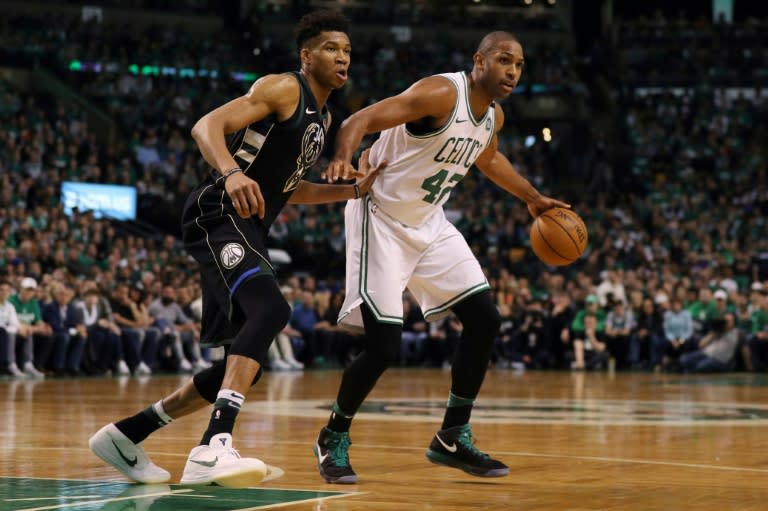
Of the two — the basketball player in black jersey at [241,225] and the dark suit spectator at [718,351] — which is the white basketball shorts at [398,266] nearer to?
the basketball player in black jersey at [241,225]

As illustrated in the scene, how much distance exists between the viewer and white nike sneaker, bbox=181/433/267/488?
14.7 ft

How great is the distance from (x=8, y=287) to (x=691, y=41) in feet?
72.5

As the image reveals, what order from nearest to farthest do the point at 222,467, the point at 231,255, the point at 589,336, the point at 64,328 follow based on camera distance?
1. the point at 222,467
2. the point at 231,255
3. the point at 64,328
4. the point at 589,336

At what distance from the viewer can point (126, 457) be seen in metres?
5.27

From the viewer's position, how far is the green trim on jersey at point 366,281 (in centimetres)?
565

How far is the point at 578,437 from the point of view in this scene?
24.9ft

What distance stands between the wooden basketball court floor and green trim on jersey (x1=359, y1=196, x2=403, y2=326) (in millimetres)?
698

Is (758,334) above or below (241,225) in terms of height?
below

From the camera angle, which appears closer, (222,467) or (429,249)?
(222,467)

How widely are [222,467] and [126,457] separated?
2.98ft

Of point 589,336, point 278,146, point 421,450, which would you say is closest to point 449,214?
point 589,336

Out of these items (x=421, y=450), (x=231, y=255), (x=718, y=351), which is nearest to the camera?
(x=231, y=255)

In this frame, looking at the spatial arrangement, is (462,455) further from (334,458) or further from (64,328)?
(64,328)

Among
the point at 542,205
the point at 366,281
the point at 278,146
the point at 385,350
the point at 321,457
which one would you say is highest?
the point at 278,146
